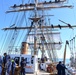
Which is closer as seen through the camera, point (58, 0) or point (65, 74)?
point (65, 74)

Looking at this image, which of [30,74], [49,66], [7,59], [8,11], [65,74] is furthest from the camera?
[8,11]

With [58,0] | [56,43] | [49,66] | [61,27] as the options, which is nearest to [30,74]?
[49,66]

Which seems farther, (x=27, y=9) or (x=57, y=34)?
(x=57, y=34)

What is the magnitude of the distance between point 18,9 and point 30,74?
66.5 ft

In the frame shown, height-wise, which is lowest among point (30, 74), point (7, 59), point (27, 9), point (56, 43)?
point (30, 74)

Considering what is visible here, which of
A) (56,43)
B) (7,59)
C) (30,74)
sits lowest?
(30,74)

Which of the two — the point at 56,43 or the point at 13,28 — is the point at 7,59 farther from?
the point at 56,43

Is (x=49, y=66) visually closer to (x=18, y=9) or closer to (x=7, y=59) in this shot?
(x=7, y=59)

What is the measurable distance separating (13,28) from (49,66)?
51.1 feet

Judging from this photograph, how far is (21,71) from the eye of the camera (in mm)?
11555

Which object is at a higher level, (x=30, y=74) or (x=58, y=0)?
(x=58, y=0)

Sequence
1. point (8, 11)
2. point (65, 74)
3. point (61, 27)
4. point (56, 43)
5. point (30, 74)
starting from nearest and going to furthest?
point (65, 74) < point (30, 74) < point (61, 27) < point (8, 11) < point (56, 43)

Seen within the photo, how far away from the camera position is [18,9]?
33.0 meters

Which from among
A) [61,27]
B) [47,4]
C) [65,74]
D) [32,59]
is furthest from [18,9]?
[65,74]
